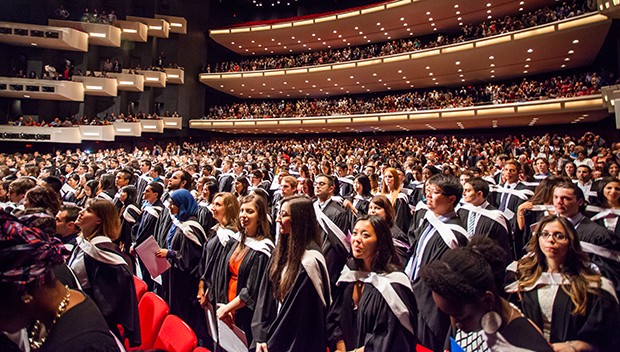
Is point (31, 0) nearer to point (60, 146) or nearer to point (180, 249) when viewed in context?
point (60, 146)

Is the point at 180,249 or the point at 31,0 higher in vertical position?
the point at 31,0

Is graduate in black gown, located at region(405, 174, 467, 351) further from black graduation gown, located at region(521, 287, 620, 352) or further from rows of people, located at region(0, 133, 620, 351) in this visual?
black graduation gown, located at region(521, 287, 620, 352)

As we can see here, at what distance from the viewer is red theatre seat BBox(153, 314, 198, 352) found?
2.50 meters

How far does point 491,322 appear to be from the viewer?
152 centimetres

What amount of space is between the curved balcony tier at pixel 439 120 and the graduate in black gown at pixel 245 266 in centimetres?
1928

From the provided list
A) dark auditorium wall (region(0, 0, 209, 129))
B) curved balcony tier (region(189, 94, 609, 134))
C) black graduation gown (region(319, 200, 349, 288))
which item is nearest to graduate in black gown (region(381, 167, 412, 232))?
black graduation gown (region(319, 200, 349, 288))

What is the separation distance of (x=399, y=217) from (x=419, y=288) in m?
3.03

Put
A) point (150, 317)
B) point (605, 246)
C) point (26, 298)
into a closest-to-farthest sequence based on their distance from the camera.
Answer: point (26, 298) → point (150, 317) → point (605, 246)

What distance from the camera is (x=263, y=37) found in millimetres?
30422

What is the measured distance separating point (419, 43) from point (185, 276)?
25087 mm

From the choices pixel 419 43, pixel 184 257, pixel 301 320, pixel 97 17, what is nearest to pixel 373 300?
pixel 301 320

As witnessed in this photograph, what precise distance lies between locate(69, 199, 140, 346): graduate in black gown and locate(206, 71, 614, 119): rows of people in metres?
20.8

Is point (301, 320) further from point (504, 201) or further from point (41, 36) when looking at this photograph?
point (41, 36)

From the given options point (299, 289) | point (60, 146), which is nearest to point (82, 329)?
point (299, 289)
